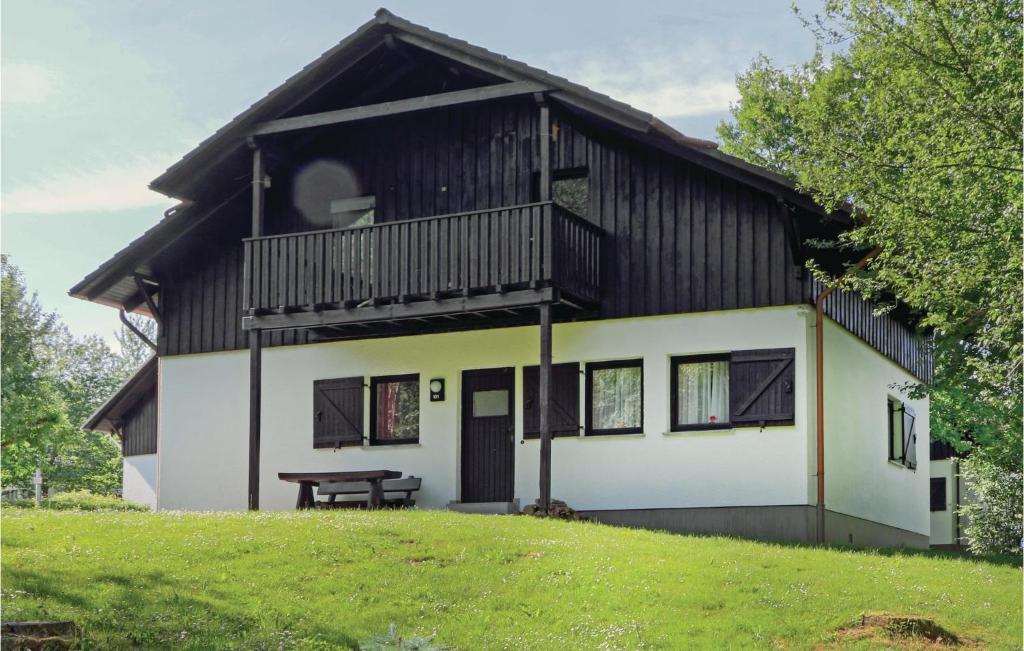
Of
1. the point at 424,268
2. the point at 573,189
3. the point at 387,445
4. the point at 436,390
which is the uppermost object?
the point at 573,189

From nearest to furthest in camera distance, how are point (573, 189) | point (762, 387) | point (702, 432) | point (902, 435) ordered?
point (762, 387) < point (702, 432) < point (573, 189) < point (902, 435)

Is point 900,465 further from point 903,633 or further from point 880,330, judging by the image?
point 903,633

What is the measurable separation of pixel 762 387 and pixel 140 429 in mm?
20593

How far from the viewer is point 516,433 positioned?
22734mm

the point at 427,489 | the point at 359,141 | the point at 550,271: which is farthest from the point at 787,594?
the point at 359,141

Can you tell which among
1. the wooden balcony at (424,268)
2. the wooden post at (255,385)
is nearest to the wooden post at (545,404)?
the wooden balcony at (424,268)

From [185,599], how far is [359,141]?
12975mm

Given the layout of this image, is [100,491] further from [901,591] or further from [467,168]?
[901,591]

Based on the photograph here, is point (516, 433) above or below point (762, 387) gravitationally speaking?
below

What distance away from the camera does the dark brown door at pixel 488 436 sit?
22891 millimetres

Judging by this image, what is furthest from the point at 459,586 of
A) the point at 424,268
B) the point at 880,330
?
the point at 880,330

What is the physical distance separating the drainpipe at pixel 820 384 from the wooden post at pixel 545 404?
4001 millimetres

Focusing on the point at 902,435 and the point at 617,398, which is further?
the point at 902,435

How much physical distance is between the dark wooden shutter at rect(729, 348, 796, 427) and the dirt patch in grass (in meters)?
7.58
